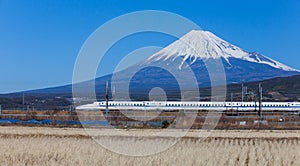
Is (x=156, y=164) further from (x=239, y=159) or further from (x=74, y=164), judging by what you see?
(x=239, y=159)

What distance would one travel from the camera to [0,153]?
11742 millimetres

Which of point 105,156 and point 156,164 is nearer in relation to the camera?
point 156,164

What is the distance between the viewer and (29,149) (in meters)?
12.6

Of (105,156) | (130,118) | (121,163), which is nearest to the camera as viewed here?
(121,163)

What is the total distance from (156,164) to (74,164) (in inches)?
56.7

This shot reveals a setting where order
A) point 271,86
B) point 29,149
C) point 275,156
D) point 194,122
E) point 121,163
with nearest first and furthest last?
point 121,163
point 275,156
point 29,149
point 194,122
point 271,86

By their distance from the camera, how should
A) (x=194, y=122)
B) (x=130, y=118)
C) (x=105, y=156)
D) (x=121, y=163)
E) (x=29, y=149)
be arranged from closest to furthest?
(x=121, y=163), (x=105, y=156), (x=29, y=149), (x=194, y=122), (x=130, y=118)

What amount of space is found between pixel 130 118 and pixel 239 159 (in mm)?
27409

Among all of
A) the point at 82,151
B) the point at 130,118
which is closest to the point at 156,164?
the point at 82,151

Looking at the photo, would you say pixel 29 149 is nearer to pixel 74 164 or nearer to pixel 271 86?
pixel 74 164

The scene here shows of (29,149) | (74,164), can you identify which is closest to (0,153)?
(29,149)

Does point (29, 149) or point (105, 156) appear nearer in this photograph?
point (105, 156)

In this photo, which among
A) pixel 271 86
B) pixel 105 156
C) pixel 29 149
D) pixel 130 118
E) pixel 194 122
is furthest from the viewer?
pixel 271 86

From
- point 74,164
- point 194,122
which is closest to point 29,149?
point 74,164
